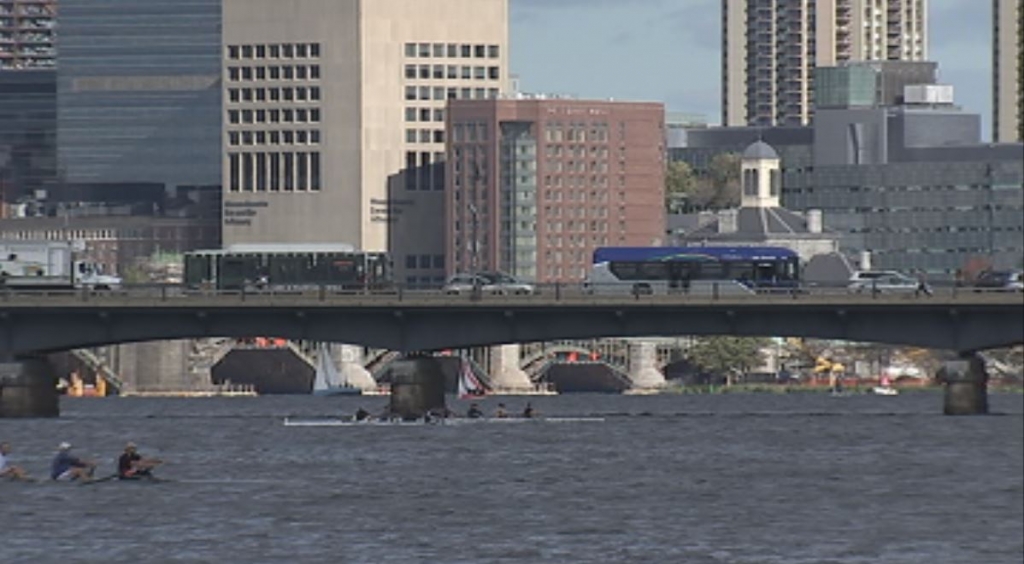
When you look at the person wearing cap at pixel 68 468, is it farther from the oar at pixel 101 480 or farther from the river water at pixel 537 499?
the river water at pixel 537 499

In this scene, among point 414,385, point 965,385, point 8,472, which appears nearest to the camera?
point 8,472

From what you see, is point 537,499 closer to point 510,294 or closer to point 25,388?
point 510,294

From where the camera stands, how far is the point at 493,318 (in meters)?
187

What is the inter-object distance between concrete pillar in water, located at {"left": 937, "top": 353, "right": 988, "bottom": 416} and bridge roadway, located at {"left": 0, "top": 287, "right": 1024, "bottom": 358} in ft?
7.24

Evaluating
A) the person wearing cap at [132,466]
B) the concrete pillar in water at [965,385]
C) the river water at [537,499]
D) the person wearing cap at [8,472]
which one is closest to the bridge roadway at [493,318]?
the concrete pillar in water at [965,385]

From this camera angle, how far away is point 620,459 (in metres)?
150

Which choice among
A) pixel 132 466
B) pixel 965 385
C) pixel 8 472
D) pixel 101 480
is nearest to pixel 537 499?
pixel 132 466

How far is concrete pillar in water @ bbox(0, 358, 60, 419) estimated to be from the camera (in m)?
187

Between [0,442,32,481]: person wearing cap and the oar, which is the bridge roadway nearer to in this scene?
[0,442,32,481]: person wearing cap

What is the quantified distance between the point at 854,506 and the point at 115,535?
25.5 metres

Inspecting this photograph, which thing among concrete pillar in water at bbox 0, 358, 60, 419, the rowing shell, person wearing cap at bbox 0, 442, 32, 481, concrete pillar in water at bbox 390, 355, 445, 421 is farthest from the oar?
concrete pillar in water at bbox 390, 355, 445, 421

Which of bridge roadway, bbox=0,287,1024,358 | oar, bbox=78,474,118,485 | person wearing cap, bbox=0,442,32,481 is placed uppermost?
bridge roadway, bbox=0,287,1024,358

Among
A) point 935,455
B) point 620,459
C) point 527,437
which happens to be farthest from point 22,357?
point 935,455

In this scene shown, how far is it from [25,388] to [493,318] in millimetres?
26146
